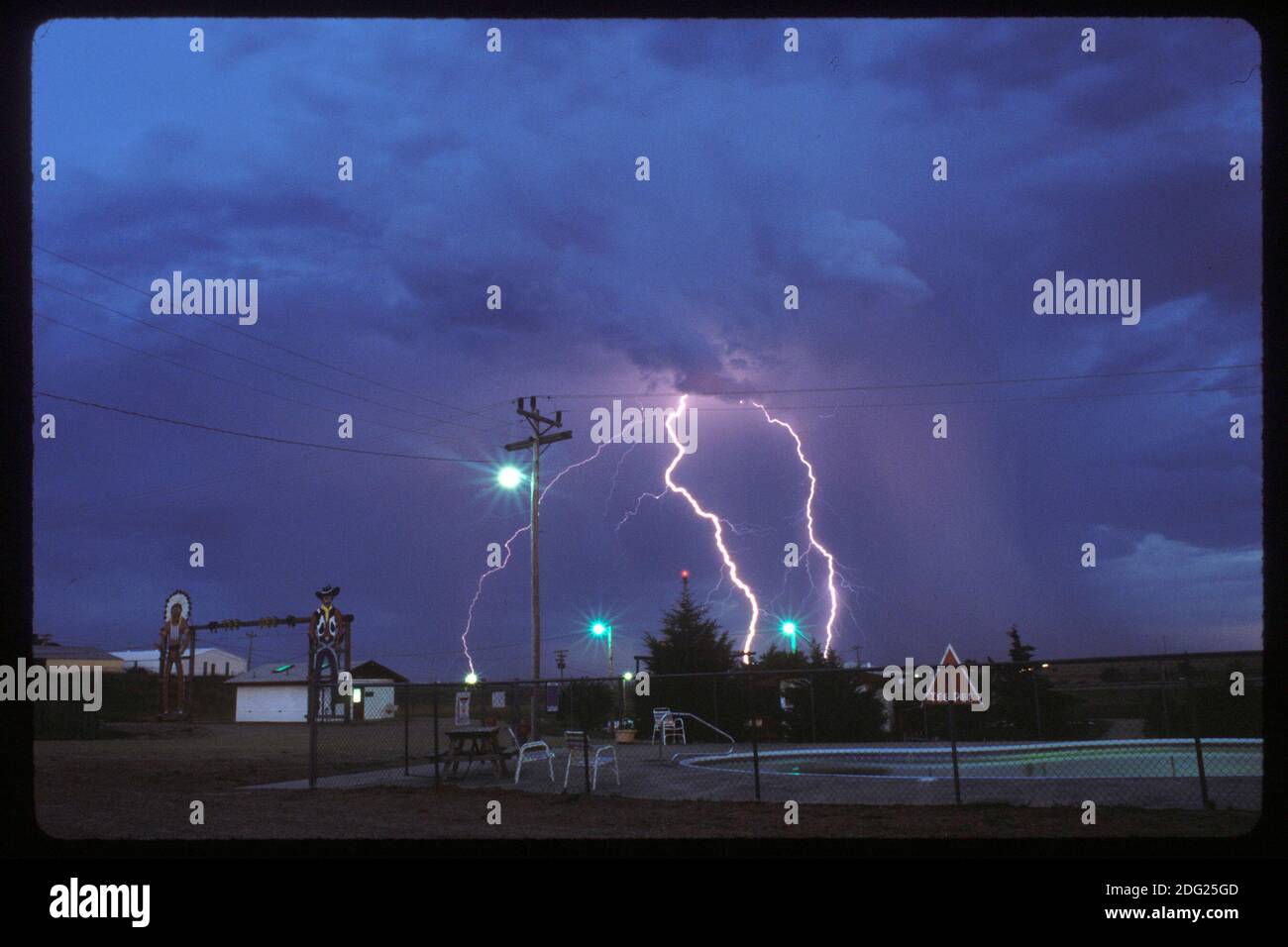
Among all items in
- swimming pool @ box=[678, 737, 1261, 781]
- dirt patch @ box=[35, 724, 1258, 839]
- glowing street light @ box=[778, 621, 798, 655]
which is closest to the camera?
dirt patch @ box=[35, 724, 1258, 839]

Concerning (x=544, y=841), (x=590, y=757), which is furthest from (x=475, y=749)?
(x=544, y=841)

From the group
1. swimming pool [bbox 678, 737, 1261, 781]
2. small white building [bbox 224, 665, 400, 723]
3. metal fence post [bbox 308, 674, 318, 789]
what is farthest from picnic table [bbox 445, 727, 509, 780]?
small white building [bbox 224, 665, 400, 723]

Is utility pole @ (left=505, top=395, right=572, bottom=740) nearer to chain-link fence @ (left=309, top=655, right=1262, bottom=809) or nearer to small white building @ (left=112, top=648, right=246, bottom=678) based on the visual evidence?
chain-link fence @ (left=309, top=655, right=1262, bottom=809)

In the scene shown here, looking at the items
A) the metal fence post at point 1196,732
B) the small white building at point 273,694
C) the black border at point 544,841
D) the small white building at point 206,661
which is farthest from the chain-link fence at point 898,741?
the small white building at point 206,661

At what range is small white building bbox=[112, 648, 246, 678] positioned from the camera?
63.5m

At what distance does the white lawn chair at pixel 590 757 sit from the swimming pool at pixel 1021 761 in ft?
3.91

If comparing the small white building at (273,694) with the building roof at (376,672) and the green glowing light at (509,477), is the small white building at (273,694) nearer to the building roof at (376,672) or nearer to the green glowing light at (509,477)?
the building roof at (376,672)

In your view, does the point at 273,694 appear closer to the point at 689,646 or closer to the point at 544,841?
the point at 689,646

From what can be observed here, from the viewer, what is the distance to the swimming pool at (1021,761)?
1207 centimetres

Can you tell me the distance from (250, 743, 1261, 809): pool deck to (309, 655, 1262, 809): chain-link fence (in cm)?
4
